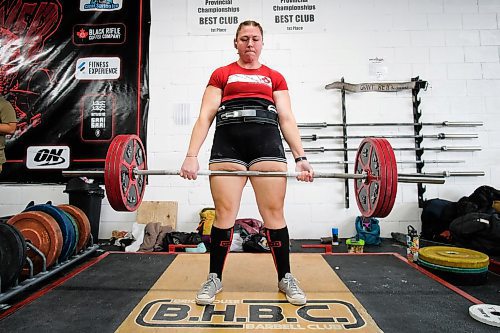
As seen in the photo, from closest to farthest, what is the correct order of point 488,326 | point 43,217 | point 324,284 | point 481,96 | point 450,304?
point 488,326 < point 450,304 < point 324,284 < point 43,217 < point 481,96

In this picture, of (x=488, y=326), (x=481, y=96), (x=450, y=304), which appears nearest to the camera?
(x=488, y=326)

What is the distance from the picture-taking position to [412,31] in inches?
137

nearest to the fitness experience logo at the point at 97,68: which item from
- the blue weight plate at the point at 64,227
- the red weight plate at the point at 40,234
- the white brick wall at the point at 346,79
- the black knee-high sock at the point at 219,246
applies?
the white brick wall at the point at 346,79

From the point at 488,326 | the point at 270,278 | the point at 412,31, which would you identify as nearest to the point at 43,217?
the point at 270,278

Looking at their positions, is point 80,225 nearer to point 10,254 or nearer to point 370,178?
point 10,254

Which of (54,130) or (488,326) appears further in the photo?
(54,130)

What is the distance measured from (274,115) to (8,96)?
3.22 metres

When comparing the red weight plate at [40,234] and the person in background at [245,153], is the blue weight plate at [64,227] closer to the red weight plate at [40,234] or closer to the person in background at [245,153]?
the red weight plate at [40,234]

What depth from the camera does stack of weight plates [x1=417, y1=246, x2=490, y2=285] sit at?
1.98 m

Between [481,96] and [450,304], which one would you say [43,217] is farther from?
[481,96]

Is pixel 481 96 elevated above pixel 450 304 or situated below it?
above

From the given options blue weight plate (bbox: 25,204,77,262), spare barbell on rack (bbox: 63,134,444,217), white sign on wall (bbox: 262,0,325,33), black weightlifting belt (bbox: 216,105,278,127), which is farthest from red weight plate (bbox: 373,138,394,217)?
white sign on wall (bbox: 262,0,325,33)

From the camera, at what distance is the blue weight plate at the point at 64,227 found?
2.22 m

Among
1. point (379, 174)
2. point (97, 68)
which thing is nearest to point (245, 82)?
point (379, 174)
